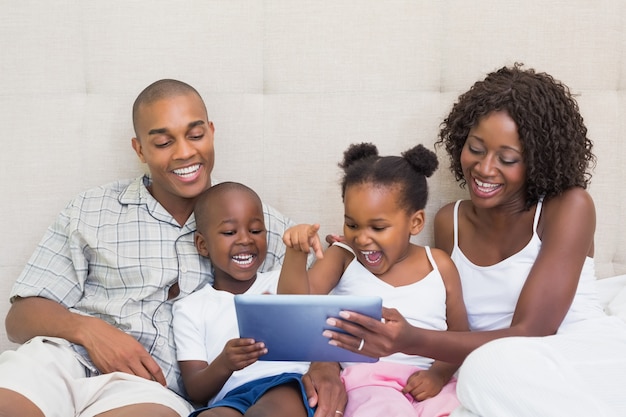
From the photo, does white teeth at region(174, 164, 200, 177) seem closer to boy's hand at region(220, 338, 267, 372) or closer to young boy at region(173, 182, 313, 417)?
young boy at region(173, 182, 313, 417)

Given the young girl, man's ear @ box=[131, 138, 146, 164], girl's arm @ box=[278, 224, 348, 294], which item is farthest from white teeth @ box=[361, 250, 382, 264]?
man's ear @ box=[131, 138, 146, 164]

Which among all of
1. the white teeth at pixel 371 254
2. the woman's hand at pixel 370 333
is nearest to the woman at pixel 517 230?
the woman's hand at pixel 370 333

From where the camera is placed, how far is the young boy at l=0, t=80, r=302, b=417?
5.79ft

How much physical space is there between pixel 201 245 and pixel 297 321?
1.79ft

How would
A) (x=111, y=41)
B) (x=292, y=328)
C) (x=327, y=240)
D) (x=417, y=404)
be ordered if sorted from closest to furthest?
1. (x=292, y=328)
2. (x=417, y=404)
3. (x=327, y=240)
4. (x=111, y=41)

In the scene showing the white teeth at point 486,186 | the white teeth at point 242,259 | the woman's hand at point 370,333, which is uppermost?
the white teeth at point 486,186

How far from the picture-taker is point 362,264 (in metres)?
1.84

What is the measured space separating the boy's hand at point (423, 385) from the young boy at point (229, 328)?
24 cm

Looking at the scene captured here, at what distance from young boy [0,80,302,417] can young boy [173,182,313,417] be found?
6cm

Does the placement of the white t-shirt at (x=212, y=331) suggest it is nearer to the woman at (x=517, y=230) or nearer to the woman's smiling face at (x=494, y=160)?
the woman at (x=517, y=230)

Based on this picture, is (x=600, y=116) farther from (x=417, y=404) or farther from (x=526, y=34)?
(x=417, y=404)

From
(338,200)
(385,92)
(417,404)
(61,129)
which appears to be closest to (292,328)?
(417,404)

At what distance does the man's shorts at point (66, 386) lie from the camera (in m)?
1.55

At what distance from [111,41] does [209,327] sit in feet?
2.94
